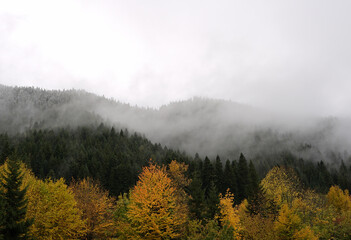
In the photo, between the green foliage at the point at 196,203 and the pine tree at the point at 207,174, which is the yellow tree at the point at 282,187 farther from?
the pine tree at the point at 207,174

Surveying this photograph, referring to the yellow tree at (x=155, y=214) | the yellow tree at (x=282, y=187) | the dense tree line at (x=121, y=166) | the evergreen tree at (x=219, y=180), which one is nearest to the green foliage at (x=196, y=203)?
the dense tree line at (x=121, y=166)

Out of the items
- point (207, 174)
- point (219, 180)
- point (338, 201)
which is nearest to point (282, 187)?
point (219, 180)

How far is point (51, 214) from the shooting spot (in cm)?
3102

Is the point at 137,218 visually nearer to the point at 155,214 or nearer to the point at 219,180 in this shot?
the point at 155,214

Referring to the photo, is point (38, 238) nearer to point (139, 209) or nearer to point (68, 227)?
point (68, 227)

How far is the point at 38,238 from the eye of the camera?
30.1 meters

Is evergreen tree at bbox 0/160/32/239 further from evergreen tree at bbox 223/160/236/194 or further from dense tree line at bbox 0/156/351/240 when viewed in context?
evergreen tree at bbox 223/160/236/194

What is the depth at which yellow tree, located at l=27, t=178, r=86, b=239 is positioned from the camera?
30.8 metres

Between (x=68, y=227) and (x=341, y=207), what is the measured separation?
87532mm

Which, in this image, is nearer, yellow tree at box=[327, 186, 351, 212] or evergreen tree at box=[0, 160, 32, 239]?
evergreen tree at box=[0, 160, 32, 239]

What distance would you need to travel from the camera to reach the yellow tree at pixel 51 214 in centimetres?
3078

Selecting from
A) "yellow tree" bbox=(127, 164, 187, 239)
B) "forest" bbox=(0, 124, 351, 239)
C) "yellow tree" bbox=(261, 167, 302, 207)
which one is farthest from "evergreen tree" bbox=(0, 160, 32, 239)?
"yellow tree" bbox=(261, 167, 302, 207)

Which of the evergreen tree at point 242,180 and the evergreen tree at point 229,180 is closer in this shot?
the evergreen tree at point 242,180

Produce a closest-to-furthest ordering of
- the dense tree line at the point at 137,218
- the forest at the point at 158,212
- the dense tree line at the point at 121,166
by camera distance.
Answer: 1. the dense tree line at the point at 137,218
2. the forest at the point at 158,212
3. the dense tree line at the point at 121,166
